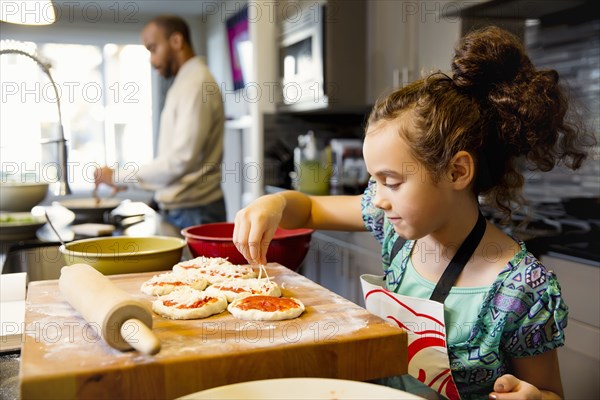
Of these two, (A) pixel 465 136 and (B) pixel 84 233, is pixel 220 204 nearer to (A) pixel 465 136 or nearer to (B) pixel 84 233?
(B) pixel 84 233

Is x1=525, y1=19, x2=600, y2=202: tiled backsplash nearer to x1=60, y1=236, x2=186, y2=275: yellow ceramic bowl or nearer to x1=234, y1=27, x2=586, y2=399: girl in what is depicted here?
x1=234, y1=27, x2=586, y2=399: girl

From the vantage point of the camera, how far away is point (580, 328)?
5.23 ft

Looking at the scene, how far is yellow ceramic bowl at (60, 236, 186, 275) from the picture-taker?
3.50ft

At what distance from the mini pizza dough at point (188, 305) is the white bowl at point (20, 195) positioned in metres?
1.39

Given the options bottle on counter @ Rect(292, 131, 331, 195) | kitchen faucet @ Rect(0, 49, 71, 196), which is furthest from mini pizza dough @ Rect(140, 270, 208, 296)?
bottle on counter @ Rect(292, 131, 331, 195)

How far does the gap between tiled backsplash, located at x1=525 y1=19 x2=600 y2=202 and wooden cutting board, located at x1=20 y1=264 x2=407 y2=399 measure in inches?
52.4

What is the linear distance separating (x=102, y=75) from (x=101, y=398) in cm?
577

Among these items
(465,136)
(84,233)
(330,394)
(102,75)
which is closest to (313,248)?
(84,233)

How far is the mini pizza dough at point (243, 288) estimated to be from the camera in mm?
906

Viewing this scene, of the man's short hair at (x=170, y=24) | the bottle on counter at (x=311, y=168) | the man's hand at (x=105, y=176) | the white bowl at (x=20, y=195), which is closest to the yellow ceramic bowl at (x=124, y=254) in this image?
the white bowl at (x=20, y=195)

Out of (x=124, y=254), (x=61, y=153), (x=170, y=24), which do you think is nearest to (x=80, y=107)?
(x=170, y=24)

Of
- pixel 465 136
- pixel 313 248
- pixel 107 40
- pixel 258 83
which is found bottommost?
pixel 313 248

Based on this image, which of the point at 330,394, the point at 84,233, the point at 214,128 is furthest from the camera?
the point at 214,128

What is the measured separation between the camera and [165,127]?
280 cm
